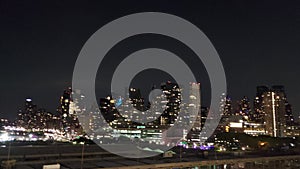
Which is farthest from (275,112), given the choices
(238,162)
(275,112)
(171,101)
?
(238,162)

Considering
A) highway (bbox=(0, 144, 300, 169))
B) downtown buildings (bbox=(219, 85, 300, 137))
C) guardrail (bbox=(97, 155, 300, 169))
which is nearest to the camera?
highway (bbox=(0, 144, 300, 169))

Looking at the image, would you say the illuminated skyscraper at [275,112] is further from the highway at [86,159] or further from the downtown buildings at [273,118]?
the highway at [86,159]

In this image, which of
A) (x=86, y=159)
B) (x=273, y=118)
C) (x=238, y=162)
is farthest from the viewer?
(x=273, y=118)

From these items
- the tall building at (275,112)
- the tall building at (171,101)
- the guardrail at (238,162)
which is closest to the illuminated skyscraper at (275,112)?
the tall building at (275,112)

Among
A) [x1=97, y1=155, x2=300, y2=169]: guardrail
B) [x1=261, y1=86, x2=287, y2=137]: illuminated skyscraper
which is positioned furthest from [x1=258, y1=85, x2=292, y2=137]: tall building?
[x1=97, y1=155, x2=300, y2=169]: guardrail

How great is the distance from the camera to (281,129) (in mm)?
134000

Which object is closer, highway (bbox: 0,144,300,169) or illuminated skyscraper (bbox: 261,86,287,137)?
highway (bbox: 0,144,300,169)

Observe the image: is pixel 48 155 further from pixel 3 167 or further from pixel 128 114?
pixel 128 114

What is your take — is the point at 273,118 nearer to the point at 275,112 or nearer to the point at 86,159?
the point at 275,112

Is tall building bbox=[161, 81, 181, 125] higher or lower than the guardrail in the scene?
higher

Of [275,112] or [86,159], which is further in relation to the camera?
[275,112]

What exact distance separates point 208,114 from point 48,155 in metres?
132

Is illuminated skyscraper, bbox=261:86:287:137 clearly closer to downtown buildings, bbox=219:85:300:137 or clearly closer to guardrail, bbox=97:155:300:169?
downtown buildings, bbox=219:85:300:137

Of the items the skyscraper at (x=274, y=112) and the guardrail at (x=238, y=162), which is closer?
the guardrail at (x=238, y=162)
